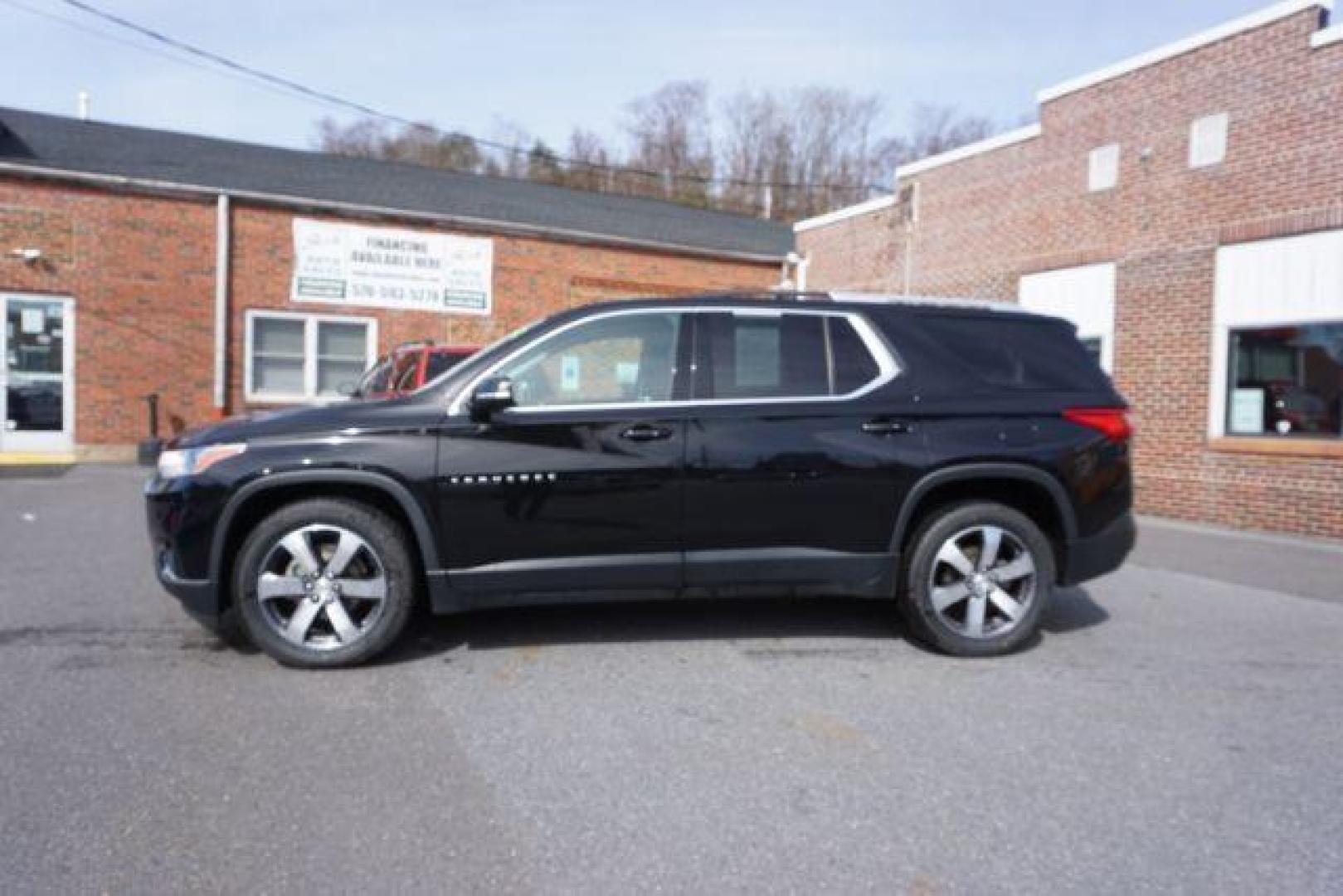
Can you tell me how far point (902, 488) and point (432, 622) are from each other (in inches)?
108

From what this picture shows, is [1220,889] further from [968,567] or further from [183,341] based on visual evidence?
[183,341]

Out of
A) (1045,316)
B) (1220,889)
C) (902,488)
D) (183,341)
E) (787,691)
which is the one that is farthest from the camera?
(183,341)

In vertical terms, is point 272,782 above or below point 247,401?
below

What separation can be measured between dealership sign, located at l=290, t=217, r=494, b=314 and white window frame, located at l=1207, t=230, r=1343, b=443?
11.0 meters

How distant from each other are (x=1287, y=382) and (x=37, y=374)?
53.4 feet

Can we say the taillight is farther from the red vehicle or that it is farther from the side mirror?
the red vehicle

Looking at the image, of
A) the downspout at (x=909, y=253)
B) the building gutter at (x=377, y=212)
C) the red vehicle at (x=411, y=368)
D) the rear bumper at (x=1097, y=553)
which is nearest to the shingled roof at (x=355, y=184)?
the building gutter at (x=377, y=212)

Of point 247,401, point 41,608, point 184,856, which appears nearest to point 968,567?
point 184,856

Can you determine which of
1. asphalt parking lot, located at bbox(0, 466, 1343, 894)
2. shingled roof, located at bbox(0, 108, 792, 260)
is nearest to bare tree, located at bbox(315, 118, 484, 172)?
shingled roof, located at bbox(0, 108, 792, 260)

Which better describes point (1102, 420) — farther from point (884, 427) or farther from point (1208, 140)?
point (1208, 140)

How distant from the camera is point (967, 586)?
4.59 meters

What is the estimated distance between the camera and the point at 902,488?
4.50 metres

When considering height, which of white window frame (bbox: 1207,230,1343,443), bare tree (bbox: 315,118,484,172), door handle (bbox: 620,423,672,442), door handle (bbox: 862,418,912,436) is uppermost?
bare tree (bbox: 315,118,484,172)

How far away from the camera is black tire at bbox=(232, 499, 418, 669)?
412 centimetres
